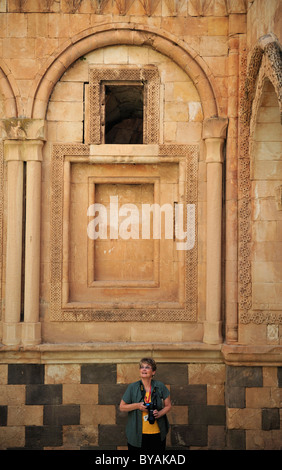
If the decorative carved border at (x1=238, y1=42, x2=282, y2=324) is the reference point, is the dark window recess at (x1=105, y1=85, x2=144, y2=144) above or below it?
above

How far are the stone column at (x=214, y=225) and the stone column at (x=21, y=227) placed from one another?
2.26 meters

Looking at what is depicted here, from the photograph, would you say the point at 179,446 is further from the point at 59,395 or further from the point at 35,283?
the point at 35,283

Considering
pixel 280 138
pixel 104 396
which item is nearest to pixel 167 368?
pixel 104 396

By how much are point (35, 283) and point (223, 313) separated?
2563 millimetres

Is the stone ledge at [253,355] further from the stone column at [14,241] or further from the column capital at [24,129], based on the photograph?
the column capital at [24,129]

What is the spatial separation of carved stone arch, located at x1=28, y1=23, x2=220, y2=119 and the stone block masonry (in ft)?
11.3

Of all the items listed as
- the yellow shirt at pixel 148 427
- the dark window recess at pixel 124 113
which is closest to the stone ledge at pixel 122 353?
the yellow shirt at pixel 148 427

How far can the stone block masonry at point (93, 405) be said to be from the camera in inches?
295

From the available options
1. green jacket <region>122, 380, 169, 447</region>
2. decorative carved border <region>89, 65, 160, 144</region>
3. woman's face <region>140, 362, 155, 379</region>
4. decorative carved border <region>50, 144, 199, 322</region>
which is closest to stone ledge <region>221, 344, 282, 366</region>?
decorative carved border <region>50, 144, 199, 322</region>

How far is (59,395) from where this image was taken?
7500 millimetres

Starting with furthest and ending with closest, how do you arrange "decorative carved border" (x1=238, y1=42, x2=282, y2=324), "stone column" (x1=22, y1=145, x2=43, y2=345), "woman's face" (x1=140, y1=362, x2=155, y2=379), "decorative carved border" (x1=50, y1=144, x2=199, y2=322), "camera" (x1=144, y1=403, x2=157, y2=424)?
"decorative carved border" (x1=50, y1=144, x2=199, y2=322), "stone column" (x1=22, y1=145, x2=43, y2=345), "decorative carved border" (x1=238, y1=42, x2=282, y2=324), "woman's face" (x1=140, y1=362, x2=155, y2=379), "camera" (x1=144, y1=403, x2=157, y2=424)

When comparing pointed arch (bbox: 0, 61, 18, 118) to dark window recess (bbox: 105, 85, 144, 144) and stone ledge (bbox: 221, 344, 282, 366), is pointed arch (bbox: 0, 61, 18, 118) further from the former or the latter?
stone ledge (bbox: 221, 344, 282, 366)

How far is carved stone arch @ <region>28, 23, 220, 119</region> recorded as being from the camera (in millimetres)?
7555

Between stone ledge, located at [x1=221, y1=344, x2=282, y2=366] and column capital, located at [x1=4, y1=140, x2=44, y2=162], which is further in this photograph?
column capital, located at [x1=4, y1=140, x2=44, y2=162]
